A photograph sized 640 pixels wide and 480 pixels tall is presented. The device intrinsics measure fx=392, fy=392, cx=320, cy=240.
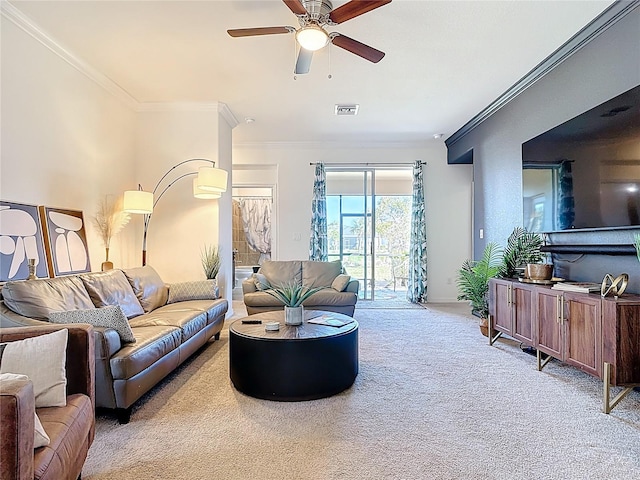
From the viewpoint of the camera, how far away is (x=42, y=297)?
257 cm

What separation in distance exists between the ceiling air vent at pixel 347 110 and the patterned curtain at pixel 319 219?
165cm

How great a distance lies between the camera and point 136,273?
13.0 ft

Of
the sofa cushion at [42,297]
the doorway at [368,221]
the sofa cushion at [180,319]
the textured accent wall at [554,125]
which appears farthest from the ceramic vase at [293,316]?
the doorway at [368,221]

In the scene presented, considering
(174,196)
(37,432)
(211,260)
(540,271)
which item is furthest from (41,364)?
(174,196)

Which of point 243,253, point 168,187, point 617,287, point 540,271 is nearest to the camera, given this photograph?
point 617,287

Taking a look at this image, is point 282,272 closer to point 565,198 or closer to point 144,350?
point 144,350

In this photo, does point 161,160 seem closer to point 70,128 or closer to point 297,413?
point 70,128

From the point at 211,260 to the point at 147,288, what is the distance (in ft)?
A: 3.39

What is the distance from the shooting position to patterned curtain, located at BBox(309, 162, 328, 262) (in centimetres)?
682

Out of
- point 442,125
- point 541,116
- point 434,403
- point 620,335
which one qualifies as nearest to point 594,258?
point 620,335

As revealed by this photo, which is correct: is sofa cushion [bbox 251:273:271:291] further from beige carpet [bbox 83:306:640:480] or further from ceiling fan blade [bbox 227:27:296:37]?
ceiling fan blade [bbox 227:27:296:37]

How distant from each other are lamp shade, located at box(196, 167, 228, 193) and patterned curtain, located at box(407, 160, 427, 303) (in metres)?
3.64

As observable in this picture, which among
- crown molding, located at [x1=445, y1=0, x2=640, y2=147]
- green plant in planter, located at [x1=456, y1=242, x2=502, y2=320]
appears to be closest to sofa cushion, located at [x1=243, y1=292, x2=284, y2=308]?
green plant in planter, located at [x1=456, y1=242, x2=502, y2=320]

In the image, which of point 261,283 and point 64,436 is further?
point 261,283
